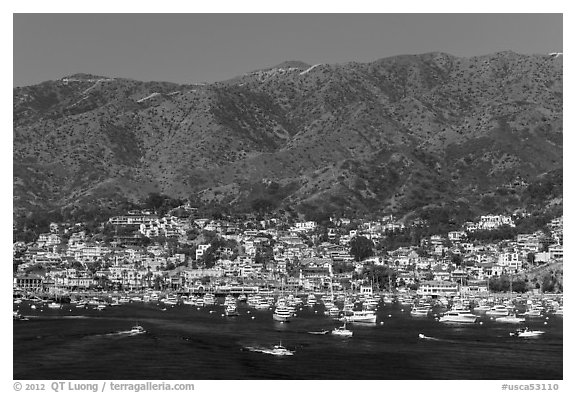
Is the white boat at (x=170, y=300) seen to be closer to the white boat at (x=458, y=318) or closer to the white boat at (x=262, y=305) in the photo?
the white boat at (x=262, y=305)

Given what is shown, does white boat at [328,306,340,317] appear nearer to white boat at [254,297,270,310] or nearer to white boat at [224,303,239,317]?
white boat at [224,303,239,317]

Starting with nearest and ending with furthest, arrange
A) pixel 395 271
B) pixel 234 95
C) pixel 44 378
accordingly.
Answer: pixel 44 378
pixel 395 271
pixel 234 95

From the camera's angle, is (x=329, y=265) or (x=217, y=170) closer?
(x=329, y=265)

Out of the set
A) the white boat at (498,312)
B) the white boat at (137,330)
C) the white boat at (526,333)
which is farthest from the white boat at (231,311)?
the white boat at (526,333)

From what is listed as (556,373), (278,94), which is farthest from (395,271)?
(278,94)

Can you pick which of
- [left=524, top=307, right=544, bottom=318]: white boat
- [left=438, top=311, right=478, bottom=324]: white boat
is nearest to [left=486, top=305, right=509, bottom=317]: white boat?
[left=524, top=307, right=544, bottom=318]: white boat
